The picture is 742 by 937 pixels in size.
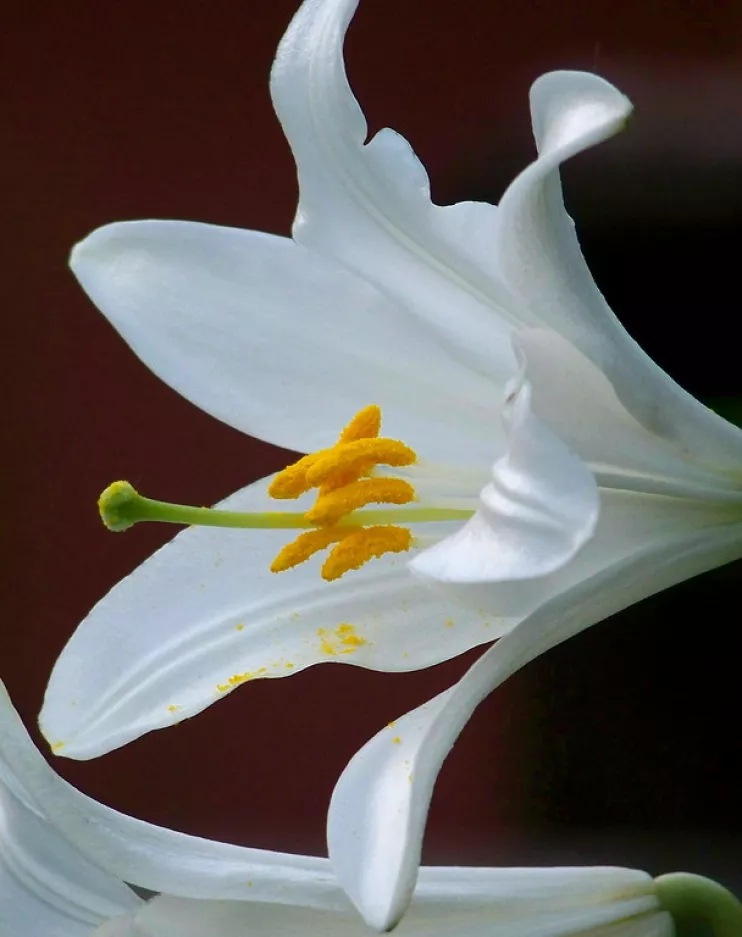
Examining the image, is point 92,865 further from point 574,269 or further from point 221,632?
point 574,269

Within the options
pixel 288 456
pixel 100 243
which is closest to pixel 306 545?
pixel 100 243

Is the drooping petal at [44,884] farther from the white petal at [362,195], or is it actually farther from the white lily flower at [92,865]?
the white petal at [362,195]

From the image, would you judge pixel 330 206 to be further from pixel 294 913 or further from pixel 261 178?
pixel 261 178

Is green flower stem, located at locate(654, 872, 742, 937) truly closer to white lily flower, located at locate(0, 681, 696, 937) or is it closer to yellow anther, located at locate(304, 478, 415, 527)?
white lily flower, located at locate(0, 681, 696, 937)

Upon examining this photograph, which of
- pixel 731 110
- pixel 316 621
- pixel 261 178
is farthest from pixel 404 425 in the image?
pixel 261 178

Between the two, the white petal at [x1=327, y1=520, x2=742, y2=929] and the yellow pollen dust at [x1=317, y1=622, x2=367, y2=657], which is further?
the yellow pollen dust at [x1=317, y1=622, x2=367, y2=657]

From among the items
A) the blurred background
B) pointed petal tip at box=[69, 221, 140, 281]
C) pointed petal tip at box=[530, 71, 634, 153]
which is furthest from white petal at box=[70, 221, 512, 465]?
the blurred background
